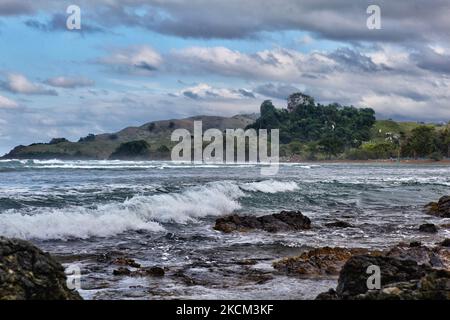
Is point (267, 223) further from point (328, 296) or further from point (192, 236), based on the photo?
point (328, 296)

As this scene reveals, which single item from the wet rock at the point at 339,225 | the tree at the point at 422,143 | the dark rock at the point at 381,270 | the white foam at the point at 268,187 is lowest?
the wet rock at the point at 339,225

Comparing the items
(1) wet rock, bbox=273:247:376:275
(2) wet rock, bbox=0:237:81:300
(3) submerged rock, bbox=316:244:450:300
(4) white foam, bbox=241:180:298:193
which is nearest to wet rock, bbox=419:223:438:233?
(1) wet rock, bbox=273:247:376:275

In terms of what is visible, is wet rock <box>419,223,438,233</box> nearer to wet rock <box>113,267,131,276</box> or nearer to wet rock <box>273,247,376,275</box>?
wet rock <box>273,247,376,275</box>

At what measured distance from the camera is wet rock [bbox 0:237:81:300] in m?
7.11

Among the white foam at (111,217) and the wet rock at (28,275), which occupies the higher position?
the wet rock at (28,275)

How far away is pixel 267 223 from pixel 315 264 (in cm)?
926

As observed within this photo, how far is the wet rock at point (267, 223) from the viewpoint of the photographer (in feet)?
71.7

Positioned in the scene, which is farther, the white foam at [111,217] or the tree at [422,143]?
the tree at [422,143]

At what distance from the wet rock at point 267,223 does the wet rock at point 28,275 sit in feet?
45.4

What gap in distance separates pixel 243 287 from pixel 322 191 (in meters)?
33.1

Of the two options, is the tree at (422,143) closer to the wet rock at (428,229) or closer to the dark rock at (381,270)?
the wet rock at (428,229)

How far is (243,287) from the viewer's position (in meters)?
11.2

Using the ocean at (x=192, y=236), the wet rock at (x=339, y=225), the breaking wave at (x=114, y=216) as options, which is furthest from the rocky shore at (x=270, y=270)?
the breaking wave at (x=114, y=216)

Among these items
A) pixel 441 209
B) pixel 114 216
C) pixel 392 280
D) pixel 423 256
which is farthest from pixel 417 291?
pixel 441 209
